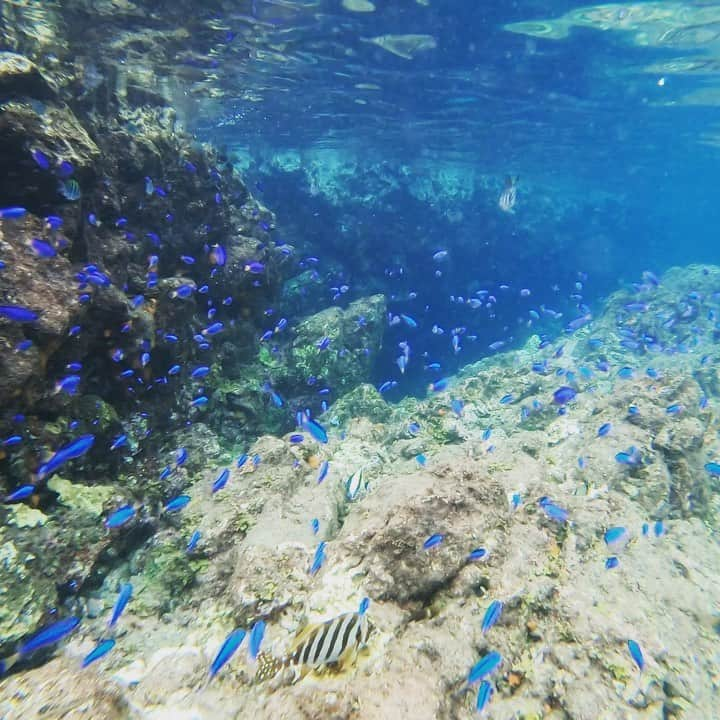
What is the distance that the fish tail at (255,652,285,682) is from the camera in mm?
3459

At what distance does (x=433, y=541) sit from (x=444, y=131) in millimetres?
28530

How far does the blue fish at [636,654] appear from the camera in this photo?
335 centimetres

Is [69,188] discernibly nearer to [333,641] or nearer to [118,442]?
[118,442]

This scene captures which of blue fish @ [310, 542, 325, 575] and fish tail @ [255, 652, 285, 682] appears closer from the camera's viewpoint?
fish tail @ [255, 652, 285, 682]

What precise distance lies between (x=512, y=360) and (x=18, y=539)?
1814 cm

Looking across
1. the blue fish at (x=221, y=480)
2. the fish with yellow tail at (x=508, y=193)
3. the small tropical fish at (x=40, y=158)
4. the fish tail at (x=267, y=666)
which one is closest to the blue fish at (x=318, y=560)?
the fish tail at (x=267, y=666)

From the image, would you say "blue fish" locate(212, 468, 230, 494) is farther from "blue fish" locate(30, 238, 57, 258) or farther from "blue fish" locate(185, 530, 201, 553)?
"blue fish" locate(30, 238, 57, 258)

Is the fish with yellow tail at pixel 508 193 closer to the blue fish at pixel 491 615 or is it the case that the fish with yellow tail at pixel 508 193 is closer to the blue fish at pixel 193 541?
the blue fish at pixel 491 615

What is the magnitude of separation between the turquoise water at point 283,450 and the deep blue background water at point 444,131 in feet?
0.86

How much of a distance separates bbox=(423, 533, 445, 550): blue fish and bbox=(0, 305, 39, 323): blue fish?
4.48 m

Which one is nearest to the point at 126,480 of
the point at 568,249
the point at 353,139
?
the point at 353,139

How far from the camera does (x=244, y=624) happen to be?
398cm

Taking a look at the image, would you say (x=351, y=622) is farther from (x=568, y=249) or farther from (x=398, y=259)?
(x=568, y=249)

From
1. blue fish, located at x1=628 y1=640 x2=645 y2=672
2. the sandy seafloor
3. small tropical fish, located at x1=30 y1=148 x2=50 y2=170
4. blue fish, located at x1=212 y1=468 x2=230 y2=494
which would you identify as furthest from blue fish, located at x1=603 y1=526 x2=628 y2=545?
small tropical fish, located at x1=30 y1=148 x2=50 y2=170
